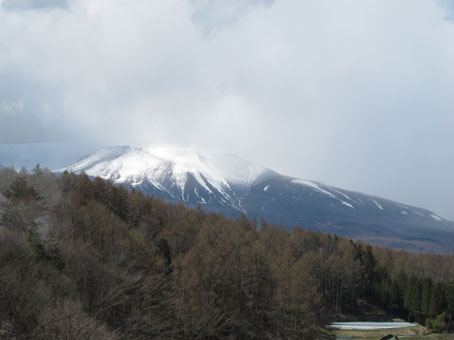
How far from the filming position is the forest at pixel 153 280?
25531mm

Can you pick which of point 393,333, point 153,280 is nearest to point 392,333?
point 393,333

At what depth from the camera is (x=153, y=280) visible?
41.4 metres

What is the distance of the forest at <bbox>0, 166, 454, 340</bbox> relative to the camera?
2553 cm

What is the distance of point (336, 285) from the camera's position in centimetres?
8806

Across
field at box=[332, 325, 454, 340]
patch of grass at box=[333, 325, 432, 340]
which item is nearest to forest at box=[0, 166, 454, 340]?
field at box=[332, 325, 454, 340]

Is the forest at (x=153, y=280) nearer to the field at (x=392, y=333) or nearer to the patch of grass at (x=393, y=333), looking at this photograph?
the field at (x=392, y=333)

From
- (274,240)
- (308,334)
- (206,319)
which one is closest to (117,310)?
(206,319)

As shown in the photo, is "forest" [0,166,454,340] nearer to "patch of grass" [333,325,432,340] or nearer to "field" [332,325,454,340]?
"field" [332,325,454,340]

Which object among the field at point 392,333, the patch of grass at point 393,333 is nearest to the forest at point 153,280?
the field at point 392,333

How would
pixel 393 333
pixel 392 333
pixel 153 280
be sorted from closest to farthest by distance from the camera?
pixel 153 280, pixel 392 333, pixel 393 333

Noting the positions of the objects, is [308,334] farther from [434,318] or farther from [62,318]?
[434,318]

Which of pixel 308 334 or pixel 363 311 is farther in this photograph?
pixel 363 311

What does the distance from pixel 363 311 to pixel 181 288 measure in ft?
215

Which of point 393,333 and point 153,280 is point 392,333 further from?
point 153,280
